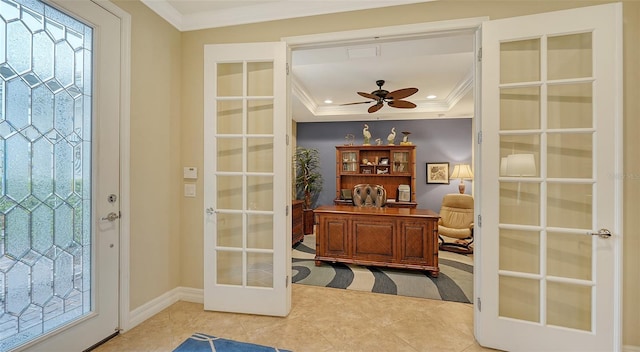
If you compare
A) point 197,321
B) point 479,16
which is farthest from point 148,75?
point 479,16

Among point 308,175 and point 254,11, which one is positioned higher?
point 254,11

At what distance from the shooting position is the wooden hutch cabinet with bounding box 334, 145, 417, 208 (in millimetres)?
5809

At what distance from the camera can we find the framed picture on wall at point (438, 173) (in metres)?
5.91

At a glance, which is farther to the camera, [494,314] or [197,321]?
[197,321]

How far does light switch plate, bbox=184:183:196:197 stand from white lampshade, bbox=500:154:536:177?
2616 millimetres

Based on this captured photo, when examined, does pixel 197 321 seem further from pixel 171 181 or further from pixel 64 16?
pixel 64 16

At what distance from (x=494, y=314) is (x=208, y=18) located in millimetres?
3393

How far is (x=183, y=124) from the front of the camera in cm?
254

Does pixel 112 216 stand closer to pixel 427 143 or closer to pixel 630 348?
pixel 630 348

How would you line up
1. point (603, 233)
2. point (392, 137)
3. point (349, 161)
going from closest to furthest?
point (603, 233) < point (392, 137) < point (349, 161)

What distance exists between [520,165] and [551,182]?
210mm

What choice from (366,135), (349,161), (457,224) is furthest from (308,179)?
(457,224)

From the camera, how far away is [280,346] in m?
1.87

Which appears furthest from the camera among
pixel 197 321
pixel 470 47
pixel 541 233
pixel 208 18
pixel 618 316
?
pixel 470 47
